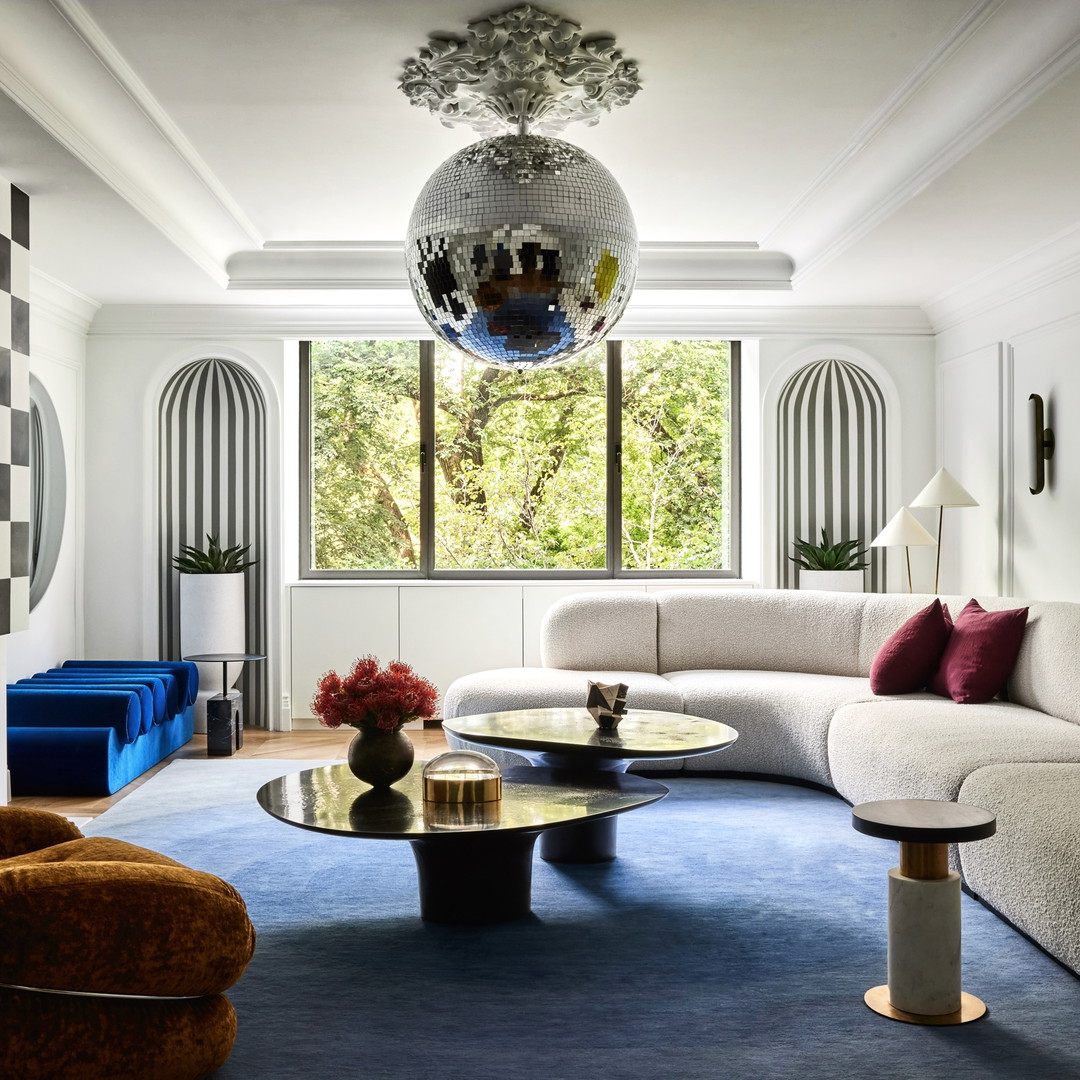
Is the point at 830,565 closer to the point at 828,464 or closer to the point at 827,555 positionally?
the point at 827,555

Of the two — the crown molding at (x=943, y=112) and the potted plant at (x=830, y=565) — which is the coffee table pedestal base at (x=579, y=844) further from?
the potted plant at (x=830, y=565)

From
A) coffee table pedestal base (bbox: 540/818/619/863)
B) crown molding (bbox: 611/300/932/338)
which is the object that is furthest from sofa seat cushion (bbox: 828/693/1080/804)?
crown molding (bbox: 611/300/932/338)

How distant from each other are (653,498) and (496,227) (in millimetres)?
4040

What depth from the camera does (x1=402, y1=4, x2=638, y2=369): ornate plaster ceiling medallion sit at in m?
2.60

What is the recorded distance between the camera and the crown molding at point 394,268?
5402 millimetres

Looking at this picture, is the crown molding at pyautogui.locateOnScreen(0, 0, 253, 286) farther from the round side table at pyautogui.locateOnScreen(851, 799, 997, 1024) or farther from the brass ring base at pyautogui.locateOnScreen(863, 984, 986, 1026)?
the brass ring base at pyautogui.locateOnScreen(863, 984, 986, 1026)

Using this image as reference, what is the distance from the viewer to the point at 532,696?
15.0 ft

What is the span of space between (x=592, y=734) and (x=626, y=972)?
3.44ft

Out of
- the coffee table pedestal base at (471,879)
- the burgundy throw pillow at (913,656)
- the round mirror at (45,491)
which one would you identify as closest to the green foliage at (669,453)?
the burgundy throw pillow at (913,656)

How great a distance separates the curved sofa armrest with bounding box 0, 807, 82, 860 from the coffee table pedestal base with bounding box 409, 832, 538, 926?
2.97ft

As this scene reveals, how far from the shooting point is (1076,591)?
181 inches

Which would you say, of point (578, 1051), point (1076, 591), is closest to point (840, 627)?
point (1076, 591)

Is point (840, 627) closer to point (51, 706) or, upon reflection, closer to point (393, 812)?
point (393, 812)


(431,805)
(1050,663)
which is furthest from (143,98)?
(1050,663)
